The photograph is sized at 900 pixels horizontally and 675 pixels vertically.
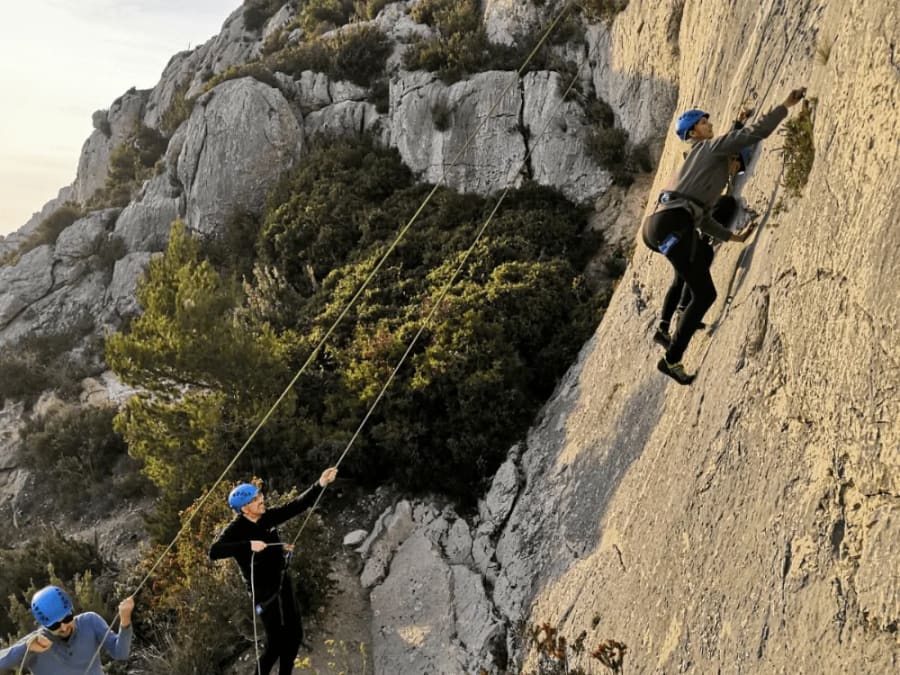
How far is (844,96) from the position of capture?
403 centimetres

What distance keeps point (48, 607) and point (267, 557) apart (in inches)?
76.3

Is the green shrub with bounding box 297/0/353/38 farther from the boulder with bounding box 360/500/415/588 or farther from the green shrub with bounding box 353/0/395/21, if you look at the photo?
the boulder with bounding box 360/500/415/588

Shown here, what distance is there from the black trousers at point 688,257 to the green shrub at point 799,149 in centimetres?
83

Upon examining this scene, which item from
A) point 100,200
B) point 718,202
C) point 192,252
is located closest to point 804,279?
point 718,202

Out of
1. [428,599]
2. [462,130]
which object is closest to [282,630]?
[428,599]

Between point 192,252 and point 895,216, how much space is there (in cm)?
1155

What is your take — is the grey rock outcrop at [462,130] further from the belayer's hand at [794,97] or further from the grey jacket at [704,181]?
the belayer's hand at [794,97]

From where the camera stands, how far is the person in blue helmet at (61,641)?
4.70 metres

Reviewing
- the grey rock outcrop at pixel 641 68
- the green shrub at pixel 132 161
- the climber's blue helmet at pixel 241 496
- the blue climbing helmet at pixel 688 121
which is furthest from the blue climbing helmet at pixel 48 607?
the green shrub at pixel 132 161

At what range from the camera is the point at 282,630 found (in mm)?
6500

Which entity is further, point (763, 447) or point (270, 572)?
point (270, 572)

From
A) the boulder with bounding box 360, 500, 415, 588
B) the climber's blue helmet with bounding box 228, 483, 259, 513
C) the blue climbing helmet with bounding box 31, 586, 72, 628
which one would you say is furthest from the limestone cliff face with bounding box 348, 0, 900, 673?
the blue climbing helmet with bounding box 31, 586, 72, 628

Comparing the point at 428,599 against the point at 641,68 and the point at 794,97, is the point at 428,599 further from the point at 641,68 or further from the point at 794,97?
the point at 641,68

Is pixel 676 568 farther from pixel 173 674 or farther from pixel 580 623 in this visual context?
pixel 173 674
